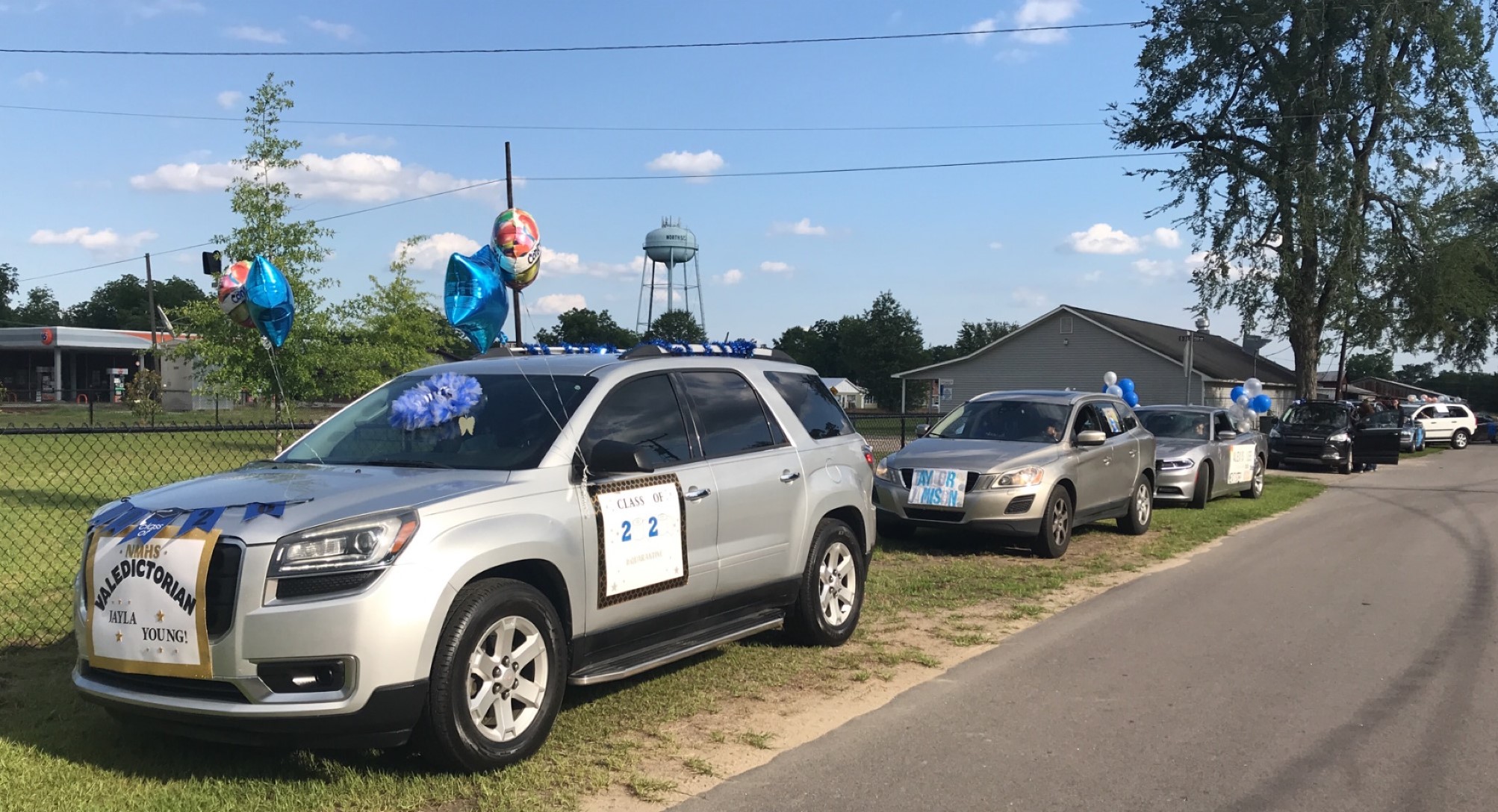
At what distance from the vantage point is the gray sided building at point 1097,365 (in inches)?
1746

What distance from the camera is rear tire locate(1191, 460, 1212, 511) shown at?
1602 cm

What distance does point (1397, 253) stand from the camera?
3244 centimetres

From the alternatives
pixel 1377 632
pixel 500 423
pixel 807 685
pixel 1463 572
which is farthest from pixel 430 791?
pixel 1463 572

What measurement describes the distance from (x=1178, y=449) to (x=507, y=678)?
13.6 metres

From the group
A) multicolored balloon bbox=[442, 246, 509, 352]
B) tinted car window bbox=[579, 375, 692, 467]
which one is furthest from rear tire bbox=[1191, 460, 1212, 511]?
tinted car window bbox=[579, 375, 692, 467]

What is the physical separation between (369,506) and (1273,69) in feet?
109

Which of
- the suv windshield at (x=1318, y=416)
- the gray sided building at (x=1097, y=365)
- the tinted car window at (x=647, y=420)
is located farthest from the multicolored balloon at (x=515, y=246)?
the gray sided building at (x=1097, y=365)

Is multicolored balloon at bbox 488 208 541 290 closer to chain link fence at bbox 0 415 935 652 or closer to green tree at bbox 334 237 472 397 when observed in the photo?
chain link fence at bbox 0 415 935 652

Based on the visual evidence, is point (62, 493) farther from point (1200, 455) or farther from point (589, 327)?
point (589, 327)

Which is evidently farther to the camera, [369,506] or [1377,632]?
[1377,632]

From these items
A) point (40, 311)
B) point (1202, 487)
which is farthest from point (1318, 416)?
point (40, 311)

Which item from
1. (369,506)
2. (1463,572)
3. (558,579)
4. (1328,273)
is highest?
(1328,273)

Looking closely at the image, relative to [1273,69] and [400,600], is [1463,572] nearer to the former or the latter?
[400,600]

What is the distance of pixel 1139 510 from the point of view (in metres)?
13.1
